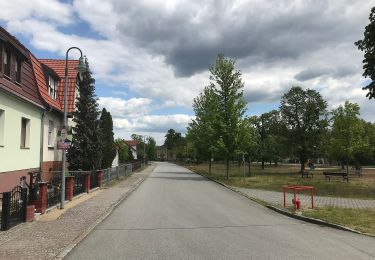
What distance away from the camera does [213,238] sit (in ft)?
34.6

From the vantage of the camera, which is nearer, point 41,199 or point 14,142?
point 41,199

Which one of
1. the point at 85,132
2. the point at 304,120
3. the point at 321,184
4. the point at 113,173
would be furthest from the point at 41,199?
the point at 304,120

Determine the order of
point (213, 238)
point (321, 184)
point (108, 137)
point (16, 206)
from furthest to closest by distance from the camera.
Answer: point (108, 137) < point (321, 184) < point (16, 206) < point (213, 238)

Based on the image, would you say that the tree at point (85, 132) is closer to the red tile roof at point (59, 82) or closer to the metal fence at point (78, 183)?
the red tile roof at point (59, 82)

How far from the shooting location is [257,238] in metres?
10.6

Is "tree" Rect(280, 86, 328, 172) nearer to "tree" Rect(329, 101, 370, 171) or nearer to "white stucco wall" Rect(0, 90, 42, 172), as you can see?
"tree" Rect(329, 101, 370, 171)

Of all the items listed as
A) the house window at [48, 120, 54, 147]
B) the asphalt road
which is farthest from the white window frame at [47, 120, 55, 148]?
the asphalt road

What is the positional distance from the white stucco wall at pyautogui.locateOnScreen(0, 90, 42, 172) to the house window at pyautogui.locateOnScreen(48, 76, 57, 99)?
11.0ft

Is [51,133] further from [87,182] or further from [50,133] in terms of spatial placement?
[87,182]

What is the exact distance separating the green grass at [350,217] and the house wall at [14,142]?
11.4 m

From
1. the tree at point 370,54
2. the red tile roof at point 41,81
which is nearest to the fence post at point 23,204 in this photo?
the red tile roof at point 41,81

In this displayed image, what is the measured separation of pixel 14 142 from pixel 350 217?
1319 cm

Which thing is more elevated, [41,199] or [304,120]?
[304,120]

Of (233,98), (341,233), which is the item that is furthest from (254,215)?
(233,98)
